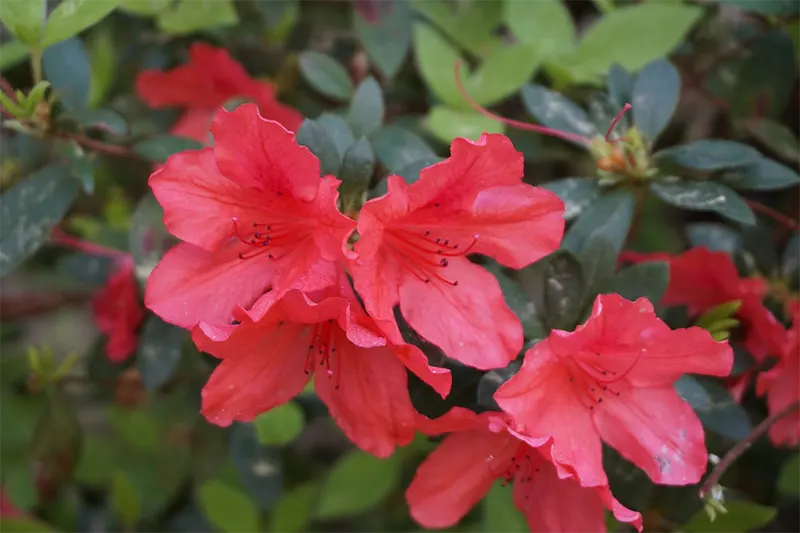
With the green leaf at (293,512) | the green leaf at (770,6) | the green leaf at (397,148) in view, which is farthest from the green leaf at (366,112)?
the green leaf at (293,512)

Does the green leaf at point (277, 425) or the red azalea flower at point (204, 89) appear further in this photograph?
the red azalea flower at point (204, 89)

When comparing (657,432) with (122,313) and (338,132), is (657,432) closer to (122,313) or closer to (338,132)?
(338,132)

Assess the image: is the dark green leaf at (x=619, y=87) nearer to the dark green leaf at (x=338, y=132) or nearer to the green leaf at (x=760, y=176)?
the green leaf at (x=760, y=176)

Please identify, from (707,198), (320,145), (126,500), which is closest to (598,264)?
(707,198)

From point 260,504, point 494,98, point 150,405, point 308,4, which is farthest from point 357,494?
point 308,4

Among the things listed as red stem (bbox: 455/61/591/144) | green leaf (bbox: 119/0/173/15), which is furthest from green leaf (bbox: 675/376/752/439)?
green leaf (bbox: 119/0/173/15)

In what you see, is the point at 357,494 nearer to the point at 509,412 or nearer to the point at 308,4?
the point at 509,412
